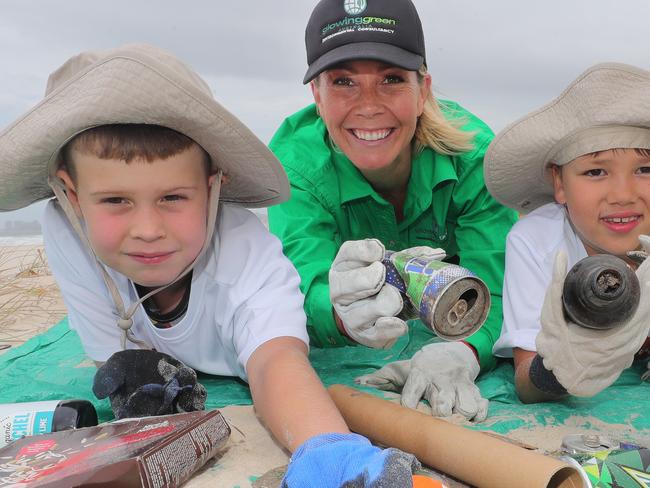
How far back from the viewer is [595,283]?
1655 millimetres

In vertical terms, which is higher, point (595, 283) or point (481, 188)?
point (481, 188)

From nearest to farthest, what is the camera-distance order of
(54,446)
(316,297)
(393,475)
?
(393,475), (54,446), (316,297)

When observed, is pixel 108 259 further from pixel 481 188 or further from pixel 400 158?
pixel 481 188

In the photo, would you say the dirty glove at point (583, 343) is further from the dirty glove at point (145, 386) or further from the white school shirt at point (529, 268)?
the dirty glove at point (145, 386)

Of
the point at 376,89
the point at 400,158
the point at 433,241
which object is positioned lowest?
the point at 433,241

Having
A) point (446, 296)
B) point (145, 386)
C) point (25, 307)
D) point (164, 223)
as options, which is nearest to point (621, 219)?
point (446, 296)

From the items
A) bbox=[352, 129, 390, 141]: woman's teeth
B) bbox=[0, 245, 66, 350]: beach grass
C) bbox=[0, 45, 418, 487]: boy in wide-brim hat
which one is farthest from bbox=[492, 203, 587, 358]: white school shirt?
bbox=[0, 245, 66, 350]: beach grass

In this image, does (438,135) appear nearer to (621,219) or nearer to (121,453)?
(621,219)

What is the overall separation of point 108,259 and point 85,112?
1.60 ft

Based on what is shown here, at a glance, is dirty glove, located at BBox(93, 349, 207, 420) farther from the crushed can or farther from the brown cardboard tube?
the crushed can

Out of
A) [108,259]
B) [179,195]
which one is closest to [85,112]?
[179,195]

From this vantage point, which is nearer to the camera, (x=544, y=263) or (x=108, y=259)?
(x=108, y=259)

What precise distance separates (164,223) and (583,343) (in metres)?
1.28

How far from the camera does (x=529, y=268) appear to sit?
92.8 inches
